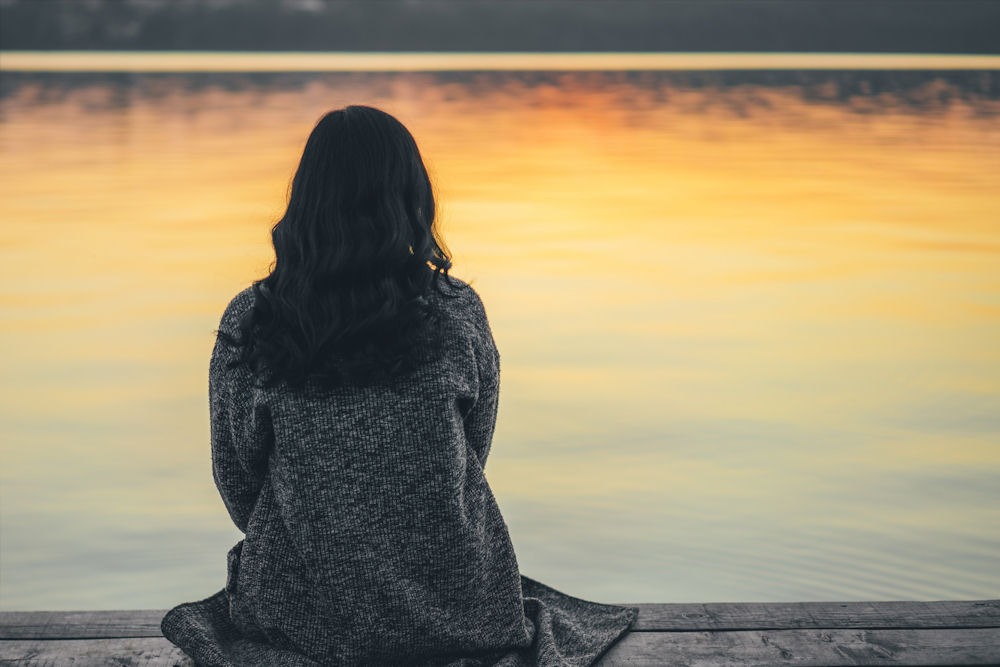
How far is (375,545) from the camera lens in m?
1.62

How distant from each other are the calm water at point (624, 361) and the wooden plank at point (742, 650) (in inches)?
35.8

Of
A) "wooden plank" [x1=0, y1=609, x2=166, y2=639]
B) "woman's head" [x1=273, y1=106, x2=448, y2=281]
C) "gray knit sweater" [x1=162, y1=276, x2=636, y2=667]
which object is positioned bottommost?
"wooden plank" [x1=0, y1=609, x2=166, y2=639]

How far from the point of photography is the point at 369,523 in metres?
1.61

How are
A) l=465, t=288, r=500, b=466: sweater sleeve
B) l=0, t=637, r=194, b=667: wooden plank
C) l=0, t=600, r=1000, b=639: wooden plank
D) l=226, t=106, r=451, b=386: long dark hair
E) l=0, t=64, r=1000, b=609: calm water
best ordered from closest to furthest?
l=226, t=106, r=451, b=386: long dark hair, l=465, t=288, r=500, b=466: sweater sleeve, l=0, t=637, r=194, b=667: wooden plank, l=0, t=600, r=1000, b=639: wooden plank, l=0, t=64, r=1000, b=609: calm water

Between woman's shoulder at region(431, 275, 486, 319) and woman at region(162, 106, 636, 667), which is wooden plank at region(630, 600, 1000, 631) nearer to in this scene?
woman at region(162, 106, 636, 667)

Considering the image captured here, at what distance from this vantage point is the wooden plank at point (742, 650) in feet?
5.97

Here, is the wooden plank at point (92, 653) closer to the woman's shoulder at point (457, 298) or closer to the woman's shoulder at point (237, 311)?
the woman's shoulder at point (237, 311)

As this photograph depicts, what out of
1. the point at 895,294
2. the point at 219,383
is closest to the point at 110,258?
the point at 895,294

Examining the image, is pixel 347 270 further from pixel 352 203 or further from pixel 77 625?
pixel 77 625

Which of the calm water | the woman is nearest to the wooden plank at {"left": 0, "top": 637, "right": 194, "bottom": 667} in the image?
the woman

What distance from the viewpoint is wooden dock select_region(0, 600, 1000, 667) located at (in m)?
1.83

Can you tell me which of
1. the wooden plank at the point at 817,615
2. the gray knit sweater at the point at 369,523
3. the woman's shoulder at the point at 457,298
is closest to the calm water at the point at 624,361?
the woman's shoulder at the point at 457,298

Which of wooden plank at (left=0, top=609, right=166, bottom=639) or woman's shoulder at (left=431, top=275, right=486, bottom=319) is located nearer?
woman's shoulder at (left=431, top=275, right=486, bottom=319)

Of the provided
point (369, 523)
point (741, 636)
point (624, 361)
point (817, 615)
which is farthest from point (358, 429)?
point (624, 361)
